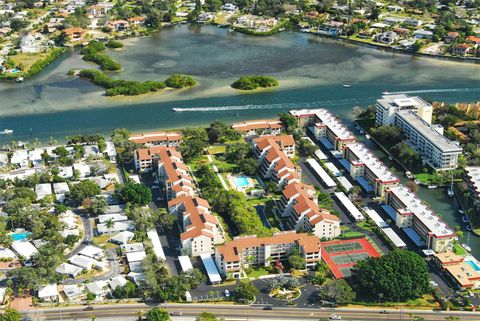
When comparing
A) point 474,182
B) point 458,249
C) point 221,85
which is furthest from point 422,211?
point 221,85

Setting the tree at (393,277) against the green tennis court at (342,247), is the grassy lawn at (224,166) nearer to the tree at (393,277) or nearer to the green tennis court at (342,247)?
the green tennis court at (342,247)

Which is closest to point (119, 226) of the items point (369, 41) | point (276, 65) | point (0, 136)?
point (0, 136)

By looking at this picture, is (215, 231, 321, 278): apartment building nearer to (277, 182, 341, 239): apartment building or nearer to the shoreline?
(277, 182, 341, 239): apartment building

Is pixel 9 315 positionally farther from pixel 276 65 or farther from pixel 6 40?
pixel 6 40

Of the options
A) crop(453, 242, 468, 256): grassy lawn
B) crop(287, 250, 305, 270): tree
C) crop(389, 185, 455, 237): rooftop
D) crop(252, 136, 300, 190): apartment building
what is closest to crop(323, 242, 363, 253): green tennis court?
crop(287, 250, 305, 270): tree

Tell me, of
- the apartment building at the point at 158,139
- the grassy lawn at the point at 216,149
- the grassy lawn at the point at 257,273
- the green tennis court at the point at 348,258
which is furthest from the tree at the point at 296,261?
the apartment building at the point at 158,139
